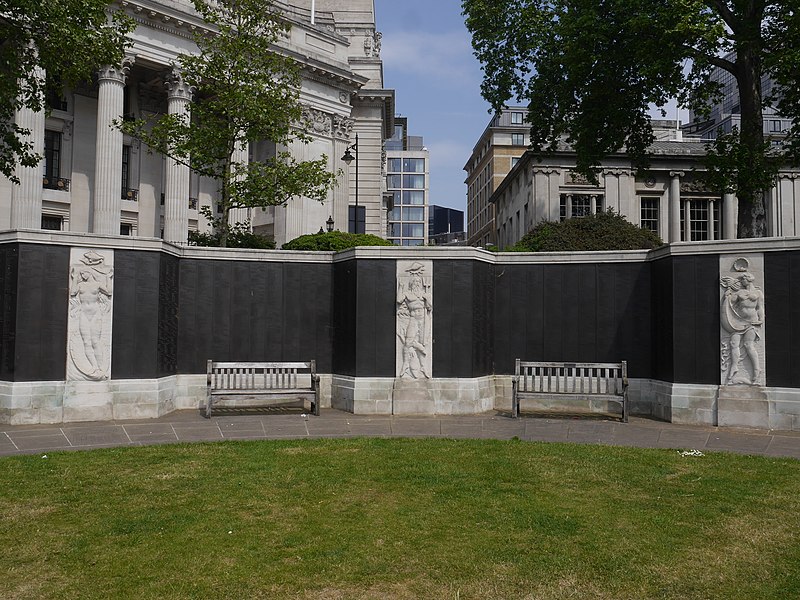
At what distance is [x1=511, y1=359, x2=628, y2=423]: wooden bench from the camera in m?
12.7

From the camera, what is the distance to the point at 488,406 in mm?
13922

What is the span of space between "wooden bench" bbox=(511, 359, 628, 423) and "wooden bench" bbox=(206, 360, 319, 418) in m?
4.21

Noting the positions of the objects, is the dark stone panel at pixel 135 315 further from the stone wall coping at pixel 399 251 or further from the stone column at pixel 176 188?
the stone column at pixel 176 188

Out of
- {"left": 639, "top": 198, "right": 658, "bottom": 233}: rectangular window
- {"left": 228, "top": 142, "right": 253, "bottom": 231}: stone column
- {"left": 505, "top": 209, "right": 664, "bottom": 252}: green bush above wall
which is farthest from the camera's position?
{"left": 639, "top": 198, "right": 658, "bottom": 233}: rectangular window

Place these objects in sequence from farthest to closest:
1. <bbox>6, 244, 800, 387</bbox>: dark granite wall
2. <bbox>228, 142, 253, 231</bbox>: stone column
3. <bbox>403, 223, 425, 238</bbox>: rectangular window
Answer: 1. <bbox>403, 223, 425, 238</bbox>: rectangular window
2. <bbox>228, 142, 253, 231</bbox>: stone column
3. <bbox>6, 244, 800, 387</bbox>: dark granite wall

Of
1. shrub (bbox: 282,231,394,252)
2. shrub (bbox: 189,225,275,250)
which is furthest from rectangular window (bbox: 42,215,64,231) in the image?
shrub (bbox: 282,231,394,252)

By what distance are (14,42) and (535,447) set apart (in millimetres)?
16323

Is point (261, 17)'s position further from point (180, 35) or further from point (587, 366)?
point (180, 35)

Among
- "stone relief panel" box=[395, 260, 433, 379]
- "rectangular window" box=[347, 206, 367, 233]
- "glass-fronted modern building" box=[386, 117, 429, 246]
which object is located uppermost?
"glass-fronted modern building" box=[386, 117, 429, 246]

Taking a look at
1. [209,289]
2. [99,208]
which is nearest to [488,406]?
[209,289]

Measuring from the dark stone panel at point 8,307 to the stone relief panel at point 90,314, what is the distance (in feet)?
3.03

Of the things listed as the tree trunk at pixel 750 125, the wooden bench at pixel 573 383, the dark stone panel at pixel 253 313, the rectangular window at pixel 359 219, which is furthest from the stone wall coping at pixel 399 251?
A: the rectangular window at pixel 359 219

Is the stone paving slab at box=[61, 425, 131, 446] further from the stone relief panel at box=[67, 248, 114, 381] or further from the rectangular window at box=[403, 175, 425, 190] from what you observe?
the rectangular window at box=[403, 175, 425, 190]

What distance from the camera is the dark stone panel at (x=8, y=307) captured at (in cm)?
1209
